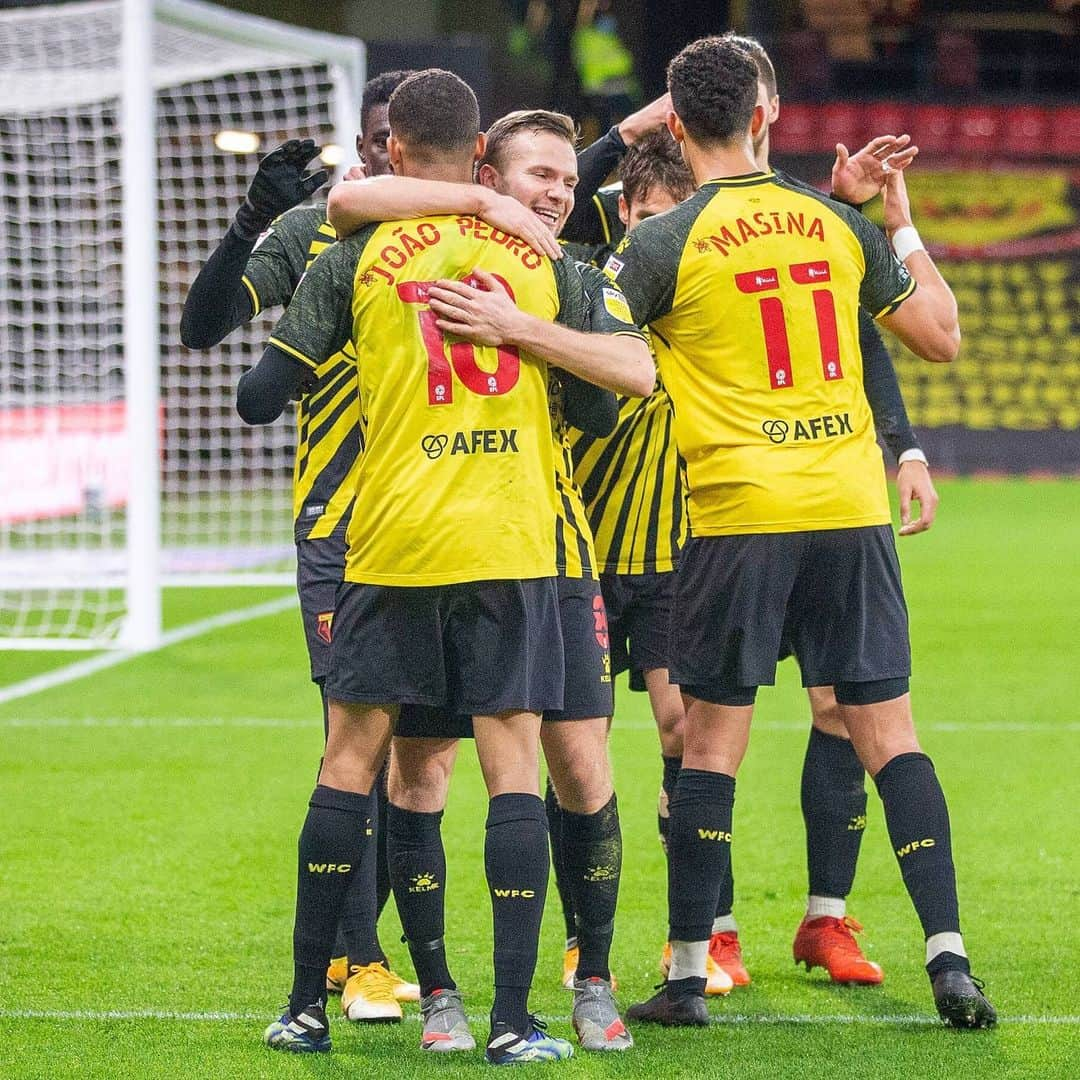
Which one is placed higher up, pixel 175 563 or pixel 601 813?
pixel 601 813

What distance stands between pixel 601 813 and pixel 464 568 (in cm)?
64

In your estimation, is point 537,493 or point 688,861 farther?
point 688,861

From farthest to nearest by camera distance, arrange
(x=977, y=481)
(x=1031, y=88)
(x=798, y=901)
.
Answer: (x=1031, y=88), (x=977, y=481), (x=798, y=901)

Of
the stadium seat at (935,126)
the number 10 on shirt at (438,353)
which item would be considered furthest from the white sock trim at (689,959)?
the stadium seat at (935,126)

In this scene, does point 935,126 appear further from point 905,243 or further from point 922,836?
point 922,836

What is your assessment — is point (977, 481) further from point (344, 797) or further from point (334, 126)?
point (344, 797)

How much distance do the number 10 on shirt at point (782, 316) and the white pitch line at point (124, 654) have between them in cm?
543

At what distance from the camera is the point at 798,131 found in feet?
79.4

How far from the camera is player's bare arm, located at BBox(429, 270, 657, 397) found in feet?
10.5

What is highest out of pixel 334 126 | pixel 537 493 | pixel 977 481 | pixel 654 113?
pixel 334 126

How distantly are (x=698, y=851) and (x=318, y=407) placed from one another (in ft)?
4.06

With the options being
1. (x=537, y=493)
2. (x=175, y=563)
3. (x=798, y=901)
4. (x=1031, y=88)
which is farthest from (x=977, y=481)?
(x=537, y=493)

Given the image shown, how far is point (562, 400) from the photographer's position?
11.6 feet

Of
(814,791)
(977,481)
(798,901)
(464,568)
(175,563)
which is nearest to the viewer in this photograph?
(464,568)
